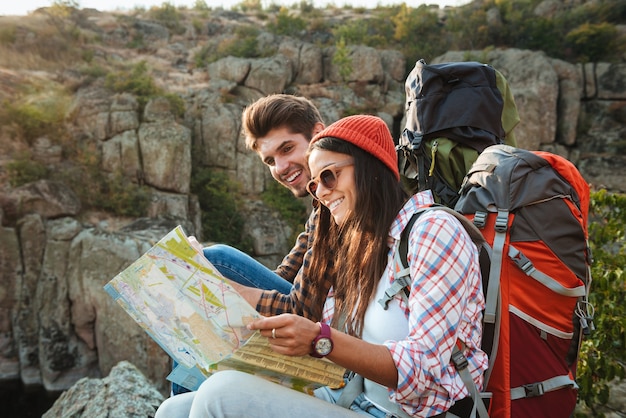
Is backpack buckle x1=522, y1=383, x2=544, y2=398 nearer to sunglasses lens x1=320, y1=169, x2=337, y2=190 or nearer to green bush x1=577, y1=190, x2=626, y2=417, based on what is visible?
sunglasses lens x1=320, y1=169, x2=337, y2=190

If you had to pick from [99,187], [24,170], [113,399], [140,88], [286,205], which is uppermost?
[140,88]

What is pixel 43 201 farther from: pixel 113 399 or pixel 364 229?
pixel 364 229

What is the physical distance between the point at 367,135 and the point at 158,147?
1115 cm

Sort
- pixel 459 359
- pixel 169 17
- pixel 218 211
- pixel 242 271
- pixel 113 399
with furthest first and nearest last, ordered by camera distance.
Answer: pixel 169 17 → pixel 218 211 → pixel 113 399 → pixel 242 271 → pixel 459 359

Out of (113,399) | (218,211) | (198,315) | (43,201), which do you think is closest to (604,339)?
(198,315)

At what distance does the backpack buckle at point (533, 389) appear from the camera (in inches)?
54.3

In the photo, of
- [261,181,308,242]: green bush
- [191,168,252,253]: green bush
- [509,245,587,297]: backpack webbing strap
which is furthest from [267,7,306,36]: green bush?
[509,245,587,297]: backpack webbing strap

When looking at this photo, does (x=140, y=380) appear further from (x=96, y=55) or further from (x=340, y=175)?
(x=96, y=55)

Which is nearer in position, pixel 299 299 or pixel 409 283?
pixel 409 283

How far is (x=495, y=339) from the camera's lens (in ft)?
4.47

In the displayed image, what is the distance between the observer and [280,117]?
2242 millimetres

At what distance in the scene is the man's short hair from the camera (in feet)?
7.35

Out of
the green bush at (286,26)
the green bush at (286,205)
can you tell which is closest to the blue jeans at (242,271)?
the green bush at (286,205)

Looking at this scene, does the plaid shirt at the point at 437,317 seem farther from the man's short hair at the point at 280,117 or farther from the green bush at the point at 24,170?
the green bush at the point at 24,170
